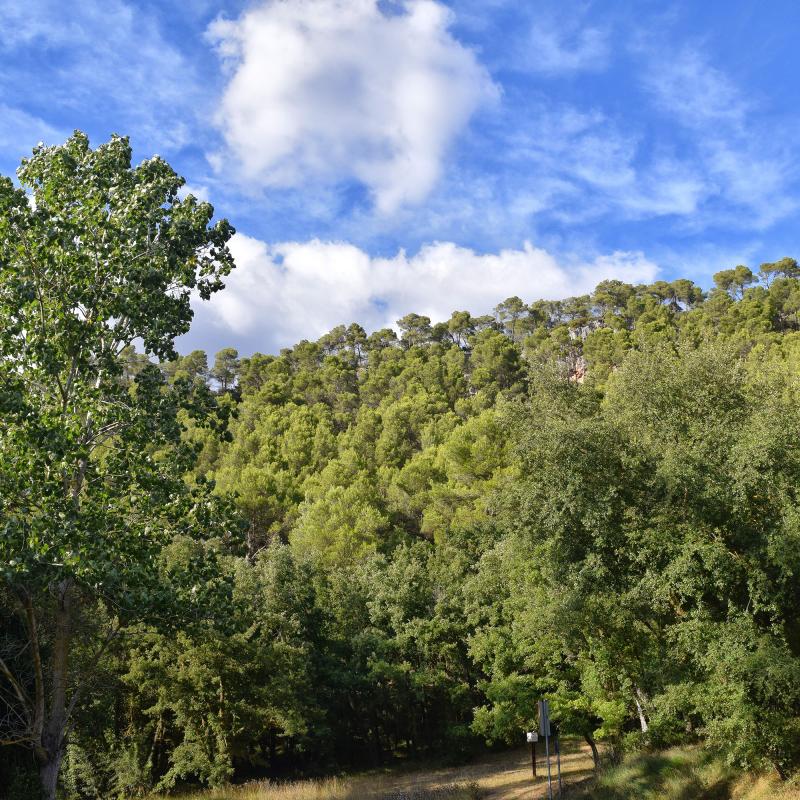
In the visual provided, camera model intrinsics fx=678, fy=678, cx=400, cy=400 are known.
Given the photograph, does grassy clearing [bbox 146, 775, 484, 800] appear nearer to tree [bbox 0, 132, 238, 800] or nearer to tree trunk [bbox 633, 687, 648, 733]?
tree trunk [bbox 633, 687, 648, 733]

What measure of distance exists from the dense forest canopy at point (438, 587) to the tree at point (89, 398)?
6 cm

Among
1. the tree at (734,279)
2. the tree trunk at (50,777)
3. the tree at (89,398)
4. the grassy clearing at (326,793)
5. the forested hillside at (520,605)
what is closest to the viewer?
the tree at (89,398)

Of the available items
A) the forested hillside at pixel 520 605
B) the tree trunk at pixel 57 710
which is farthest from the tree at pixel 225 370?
the tree trunk at pixel 57 710

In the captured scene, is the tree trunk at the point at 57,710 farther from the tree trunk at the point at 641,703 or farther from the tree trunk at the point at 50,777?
the tree trunk at the point at 641,703

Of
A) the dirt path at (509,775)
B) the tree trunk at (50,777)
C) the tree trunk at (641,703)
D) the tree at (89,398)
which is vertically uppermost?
the tree at (89,398)

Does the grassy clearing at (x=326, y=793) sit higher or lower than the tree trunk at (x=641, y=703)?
lower

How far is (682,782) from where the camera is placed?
16391 mm

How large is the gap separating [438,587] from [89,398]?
28601 millimetres

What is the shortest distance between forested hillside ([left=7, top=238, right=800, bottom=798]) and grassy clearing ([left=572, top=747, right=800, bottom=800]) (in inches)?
25.6

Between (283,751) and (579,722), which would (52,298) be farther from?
(283,751)

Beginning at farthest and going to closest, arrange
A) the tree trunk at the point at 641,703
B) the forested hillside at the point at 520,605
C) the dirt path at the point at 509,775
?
the dirt path at the point at 509,775 < the tree trunk at the point at 641,703 < the forested hillside at the point at 520,605

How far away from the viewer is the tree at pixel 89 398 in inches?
324

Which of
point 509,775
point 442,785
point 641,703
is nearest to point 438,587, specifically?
point 509,775

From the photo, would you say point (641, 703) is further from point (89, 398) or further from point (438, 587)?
point (89, 398)
